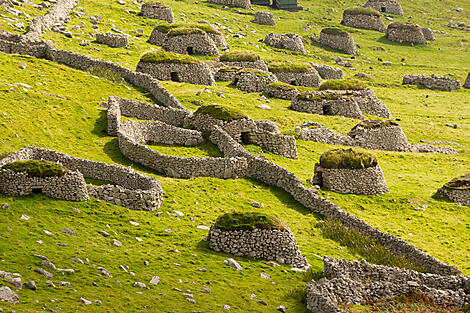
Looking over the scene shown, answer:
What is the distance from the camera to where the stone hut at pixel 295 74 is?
75812 mm

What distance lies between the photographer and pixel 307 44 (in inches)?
4053

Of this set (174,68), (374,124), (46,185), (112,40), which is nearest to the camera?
(46,185)

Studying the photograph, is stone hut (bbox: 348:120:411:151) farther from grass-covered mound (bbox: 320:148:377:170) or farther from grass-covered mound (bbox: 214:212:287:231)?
grass-covered mound (bbox: 214:212:287:231)

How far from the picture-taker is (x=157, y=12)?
9219 cm

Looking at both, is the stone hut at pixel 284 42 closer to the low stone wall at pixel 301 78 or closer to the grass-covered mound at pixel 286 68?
the grass-covered mound at pixel 286 68

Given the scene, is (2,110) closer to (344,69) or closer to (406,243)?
(406,243)

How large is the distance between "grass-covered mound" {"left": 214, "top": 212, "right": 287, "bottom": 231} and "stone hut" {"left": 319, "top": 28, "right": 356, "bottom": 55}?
79.4 metres

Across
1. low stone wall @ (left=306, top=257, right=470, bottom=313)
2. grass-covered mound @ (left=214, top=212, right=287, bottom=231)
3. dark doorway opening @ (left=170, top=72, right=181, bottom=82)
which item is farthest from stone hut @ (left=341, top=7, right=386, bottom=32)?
low stone wall @ (left=306, top=257, right=470, bottom=313)

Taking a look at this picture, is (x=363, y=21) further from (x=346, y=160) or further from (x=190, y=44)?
(x=346, y=160)

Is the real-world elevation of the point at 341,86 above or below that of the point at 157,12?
below

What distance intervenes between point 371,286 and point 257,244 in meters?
5.36

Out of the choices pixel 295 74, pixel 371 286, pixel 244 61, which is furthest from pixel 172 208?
pixel 295 74

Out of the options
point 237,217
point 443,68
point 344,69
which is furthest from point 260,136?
point 443,68

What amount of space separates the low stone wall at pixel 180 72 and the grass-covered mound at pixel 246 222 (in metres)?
36.6
